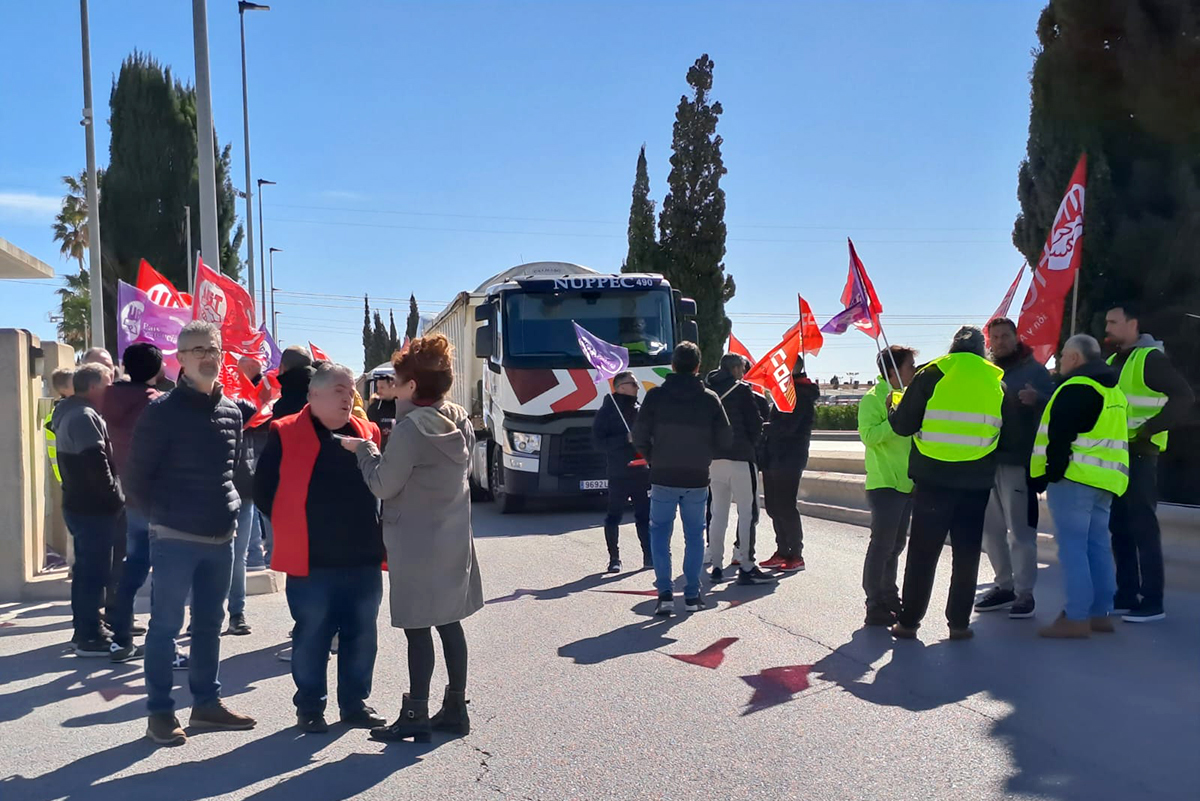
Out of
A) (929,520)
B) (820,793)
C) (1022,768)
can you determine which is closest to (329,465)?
(820,793)

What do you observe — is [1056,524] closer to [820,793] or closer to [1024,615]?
[1024,615]

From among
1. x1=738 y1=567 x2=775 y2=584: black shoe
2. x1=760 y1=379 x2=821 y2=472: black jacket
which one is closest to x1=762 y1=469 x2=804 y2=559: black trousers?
x1=760 y1=379 x2=821 y2=472: black jacket

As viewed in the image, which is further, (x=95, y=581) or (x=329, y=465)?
(x=95, y=581)

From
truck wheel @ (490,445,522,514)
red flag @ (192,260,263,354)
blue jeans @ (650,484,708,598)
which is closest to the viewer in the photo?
blue jeans @ (650,484,708,598)

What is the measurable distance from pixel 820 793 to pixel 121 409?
5.02 metres

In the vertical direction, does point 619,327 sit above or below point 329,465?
above

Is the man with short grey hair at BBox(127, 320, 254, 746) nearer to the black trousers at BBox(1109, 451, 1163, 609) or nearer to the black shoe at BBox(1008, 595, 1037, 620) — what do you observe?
the black shoe at BBox(1008, 595, 1037, 620)

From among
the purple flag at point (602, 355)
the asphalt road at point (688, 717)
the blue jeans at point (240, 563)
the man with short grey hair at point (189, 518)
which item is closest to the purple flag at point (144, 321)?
the asphalt road at point (688, 717)

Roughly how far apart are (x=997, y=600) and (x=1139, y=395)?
173 centimetres

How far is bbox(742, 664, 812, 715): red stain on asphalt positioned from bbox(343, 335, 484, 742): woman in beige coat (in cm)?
160

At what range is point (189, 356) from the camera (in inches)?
205

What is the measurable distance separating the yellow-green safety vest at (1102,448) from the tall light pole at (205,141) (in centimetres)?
921

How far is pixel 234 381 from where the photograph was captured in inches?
385

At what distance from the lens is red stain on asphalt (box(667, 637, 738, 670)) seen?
654 cm
